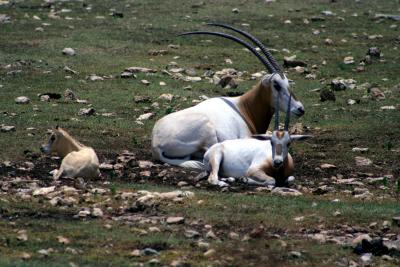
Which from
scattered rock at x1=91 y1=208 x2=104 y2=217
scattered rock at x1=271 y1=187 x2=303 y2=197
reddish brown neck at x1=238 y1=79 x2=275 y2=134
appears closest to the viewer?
scattered rock at x1=91 y1=208 x2=104 y2=217

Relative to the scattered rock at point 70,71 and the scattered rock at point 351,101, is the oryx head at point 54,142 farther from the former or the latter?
the scattered rock at point 70,71

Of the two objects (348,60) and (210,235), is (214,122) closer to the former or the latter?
(210,235)

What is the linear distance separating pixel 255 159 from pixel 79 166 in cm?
201

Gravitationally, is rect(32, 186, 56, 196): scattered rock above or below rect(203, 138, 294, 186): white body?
above

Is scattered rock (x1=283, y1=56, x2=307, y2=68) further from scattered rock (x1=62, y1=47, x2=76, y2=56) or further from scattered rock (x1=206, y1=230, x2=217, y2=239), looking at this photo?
scattered rock (x1=206, y1=230, x2=217, y2=239)

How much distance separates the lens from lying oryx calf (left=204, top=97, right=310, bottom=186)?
12.4 m

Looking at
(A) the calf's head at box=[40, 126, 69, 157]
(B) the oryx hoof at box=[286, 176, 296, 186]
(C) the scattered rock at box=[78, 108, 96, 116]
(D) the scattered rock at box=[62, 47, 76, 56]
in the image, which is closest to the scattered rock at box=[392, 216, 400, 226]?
(B) the oryx hoof at box=[286, 176, 296, 186]

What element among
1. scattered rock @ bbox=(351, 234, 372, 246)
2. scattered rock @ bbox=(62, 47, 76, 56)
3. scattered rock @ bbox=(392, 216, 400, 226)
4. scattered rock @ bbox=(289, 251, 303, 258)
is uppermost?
scattered rock @ bbox=(289, 251, 303, 258)

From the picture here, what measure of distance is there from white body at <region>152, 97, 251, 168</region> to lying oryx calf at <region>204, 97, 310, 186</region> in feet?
1.72

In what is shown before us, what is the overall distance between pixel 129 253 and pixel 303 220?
6.39 feet

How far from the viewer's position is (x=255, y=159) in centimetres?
1270

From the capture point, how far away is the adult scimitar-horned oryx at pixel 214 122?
13.7 m

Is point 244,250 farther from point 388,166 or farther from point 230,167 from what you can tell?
point 388,166

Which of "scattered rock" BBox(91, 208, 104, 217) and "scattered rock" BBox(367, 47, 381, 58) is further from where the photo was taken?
"scattered rock" BBox(367, 47, 381, 58)
